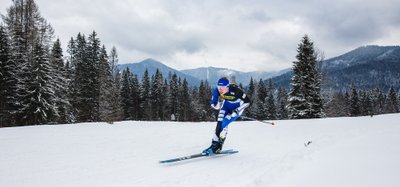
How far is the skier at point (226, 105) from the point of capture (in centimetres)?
687

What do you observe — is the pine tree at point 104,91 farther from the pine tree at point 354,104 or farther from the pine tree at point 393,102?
the pine tree at point 393,102

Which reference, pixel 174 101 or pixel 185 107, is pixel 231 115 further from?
pixel 174 101

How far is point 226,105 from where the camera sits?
718cm

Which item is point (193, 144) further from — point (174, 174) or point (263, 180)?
point (263, 180)

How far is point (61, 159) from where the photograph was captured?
589 cm

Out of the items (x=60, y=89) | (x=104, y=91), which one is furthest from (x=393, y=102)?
(x=60, y=89)

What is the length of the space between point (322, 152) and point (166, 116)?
58687 mm

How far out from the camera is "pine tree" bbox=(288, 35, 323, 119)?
27.5m

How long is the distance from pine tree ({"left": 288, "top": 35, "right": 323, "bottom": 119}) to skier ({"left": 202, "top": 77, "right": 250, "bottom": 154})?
22.6 meters

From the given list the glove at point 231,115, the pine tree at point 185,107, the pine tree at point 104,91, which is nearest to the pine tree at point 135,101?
the pine tree at point 185,107

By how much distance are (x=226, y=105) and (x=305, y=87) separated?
77.3 feet

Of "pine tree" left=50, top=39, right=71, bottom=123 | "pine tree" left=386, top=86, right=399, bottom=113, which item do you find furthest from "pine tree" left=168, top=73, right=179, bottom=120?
"pine tree" left=386, top=86, right=399, bottom=113

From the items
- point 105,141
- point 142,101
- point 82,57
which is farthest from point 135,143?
point 142,101

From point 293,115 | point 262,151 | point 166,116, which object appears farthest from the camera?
point 166,116
